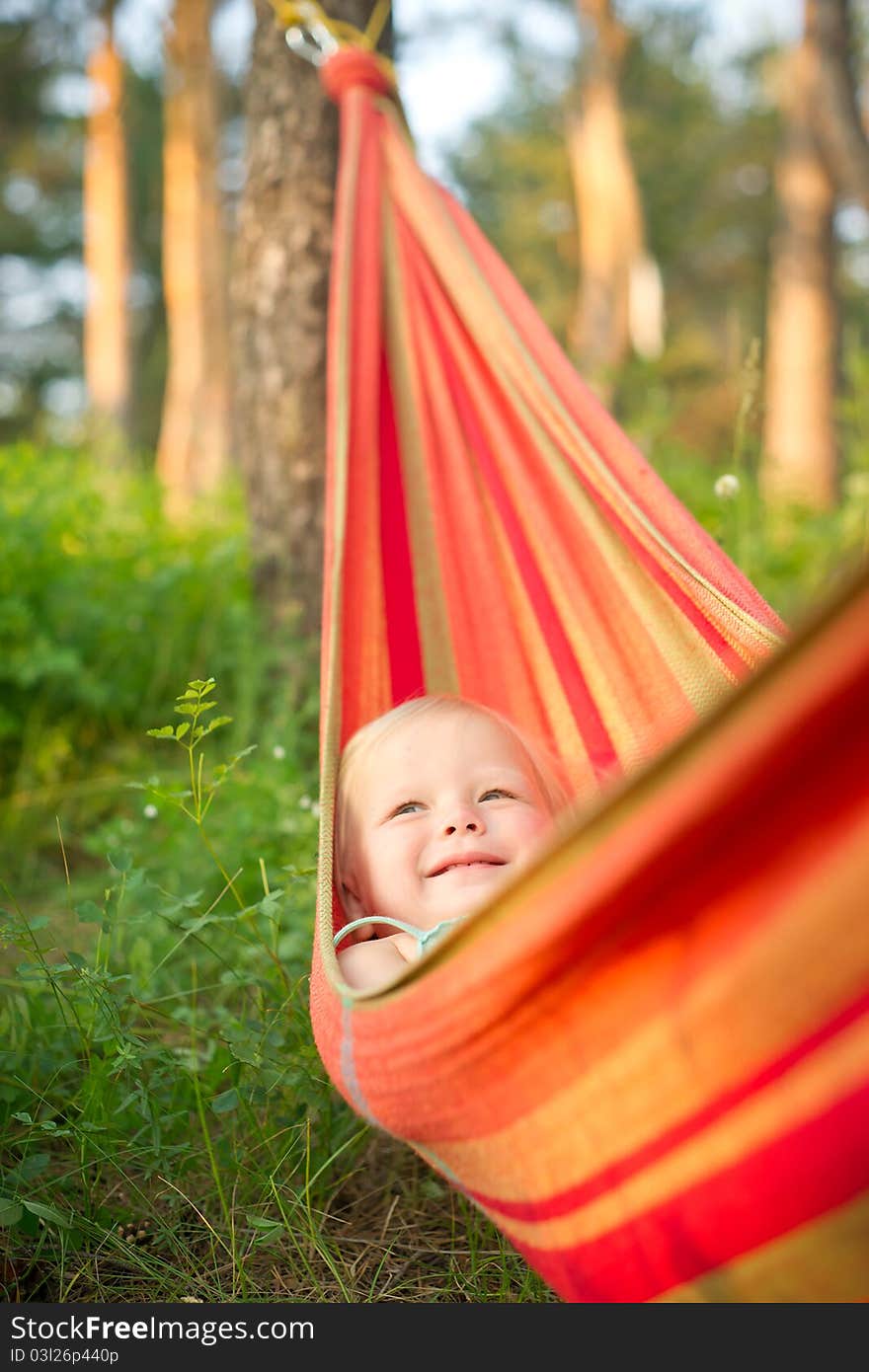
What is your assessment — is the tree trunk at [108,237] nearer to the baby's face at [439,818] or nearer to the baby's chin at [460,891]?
the baby's face at [439,818]

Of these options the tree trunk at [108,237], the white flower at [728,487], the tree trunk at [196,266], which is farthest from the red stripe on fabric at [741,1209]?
the tree trunk at [108,237]

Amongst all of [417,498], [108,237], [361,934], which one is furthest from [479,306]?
[108,237]

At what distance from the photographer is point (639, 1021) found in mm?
904

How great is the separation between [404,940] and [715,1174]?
600mm

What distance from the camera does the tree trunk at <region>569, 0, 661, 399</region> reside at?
8867 millimetres

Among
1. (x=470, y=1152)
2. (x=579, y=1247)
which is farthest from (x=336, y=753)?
(x=579, y=1247)

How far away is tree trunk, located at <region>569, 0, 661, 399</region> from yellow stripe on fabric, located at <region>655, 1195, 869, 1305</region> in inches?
319

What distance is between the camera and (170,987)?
1.77 m

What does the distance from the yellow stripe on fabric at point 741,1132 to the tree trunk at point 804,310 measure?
5.87 meters

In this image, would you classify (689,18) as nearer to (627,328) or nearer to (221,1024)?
(627,328)

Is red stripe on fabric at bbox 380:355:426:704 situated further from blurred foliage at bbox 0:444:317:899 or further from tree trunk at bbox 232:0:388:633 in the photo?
Answer: tree trunk at bbox 232:0:388:633

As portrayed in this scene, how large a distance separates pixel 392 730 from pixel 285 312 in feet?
4.47

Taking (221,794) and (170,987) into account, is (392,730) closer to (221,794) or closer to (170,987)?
(170,987)

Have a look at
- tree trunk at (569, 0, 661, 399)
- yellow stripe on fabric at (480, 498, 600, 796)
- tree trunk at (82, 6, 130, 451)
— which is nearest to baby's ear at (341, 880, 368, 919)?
yellow stripe on fabric at (480, 498, 600, 796)
